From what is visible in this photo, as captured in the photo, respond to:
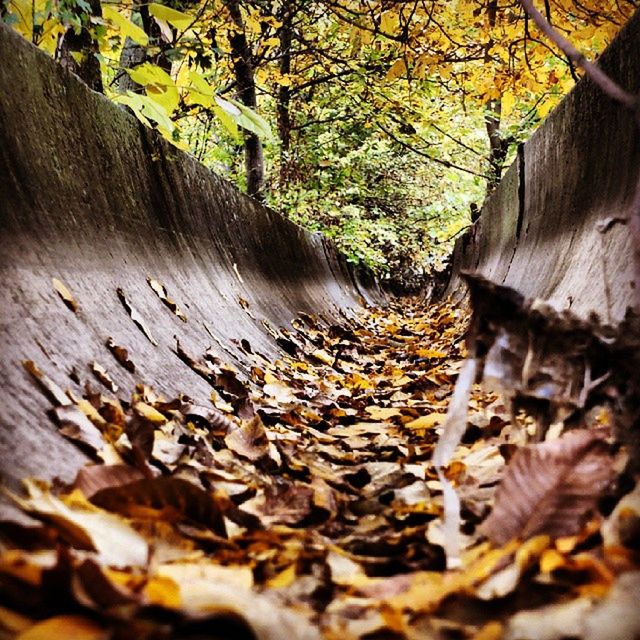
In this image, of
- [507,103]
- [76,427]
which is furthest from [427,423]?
[507,103]

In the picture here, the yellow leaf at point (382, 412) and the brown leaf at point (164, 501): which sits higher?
the yellow leaf at point (382, 412)

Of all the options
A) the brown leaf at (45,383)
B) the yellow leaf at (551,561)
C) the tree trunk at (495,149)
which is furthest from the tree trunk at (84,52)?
the tree trunk at (495,149)

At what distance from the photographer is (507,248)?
425 centimetres

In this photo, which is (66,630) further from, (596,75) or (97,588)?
(596,75)

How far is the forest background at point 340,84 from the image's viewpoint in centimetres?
233

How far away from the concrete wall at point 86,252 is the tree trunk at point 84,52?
394 mm

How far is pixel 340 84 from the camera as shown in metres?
7.15

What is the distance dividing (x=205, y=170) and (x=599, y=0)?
236cm

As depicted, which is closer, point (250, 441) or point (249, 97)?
point (250, 441)

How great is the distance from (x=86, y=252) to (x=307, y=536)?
1.13 m

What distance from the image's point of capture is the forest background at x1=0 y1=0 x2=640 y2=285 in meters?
2.33

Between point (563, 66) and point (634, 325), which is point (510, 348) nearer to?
point (634, 325)

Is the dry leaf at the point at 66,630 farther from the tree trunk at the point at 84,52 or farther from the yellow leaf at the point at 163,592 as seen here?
the tree trunk at the point at 84,52

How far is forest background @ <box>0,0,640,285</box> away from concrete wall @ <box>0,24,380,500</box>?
0.88ft
